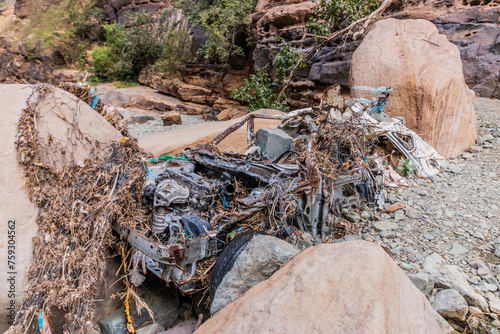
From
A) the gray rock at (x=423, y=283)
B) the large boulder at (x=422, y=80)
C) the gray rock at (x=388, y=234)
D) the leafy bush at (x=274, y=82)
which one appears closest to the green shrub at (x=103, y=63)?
the leafy bush at (x=274, y=82)

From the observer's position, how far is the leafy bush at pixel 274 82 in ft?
32.0

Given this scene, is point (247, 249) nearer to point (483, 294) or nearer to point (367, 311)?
point (367, 311)

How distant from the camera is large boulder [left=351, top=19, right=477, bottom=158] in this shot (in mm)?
5000

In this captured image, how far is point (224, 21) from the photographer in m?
11.8

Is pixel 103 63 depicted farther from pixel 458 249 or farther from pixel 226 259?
pixel 458 249

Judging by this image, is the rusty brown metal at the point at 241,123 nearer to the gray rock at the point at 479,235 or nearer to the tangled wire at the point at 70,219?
the tangled wire at the point at 70,219

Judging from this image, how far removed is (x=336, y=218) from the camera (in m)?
3.59

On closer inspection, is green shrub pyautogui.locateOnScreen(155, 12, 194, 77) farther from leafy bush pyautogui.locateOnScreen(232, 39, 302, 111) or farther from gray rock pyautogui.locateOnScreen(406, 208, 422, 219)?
gray rock pyautogui.locateOnScreen(406, 208, 422, 219)

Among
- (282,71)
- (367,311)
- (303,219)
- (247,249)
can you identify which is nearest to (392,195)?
(303,219)

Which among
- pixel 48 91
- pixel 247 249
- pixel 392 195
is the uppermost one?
pixel 48 91

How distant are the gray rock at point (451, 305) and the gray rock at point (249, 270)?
1.17 metres

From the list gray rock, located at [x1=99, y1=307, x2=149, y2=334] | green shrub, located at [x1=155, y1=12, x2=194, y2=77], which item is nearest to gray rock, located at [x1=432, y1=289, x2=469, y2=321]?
gray rock, located at [x1=99, y1=307, x2=149, y2=334]

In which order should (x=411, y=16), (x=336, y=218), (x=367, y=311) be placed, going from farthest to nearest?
(x=411, y=16), (x=336, y=218), (x=367, y=311)

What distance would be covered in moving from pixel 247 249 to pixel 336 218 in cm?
157
